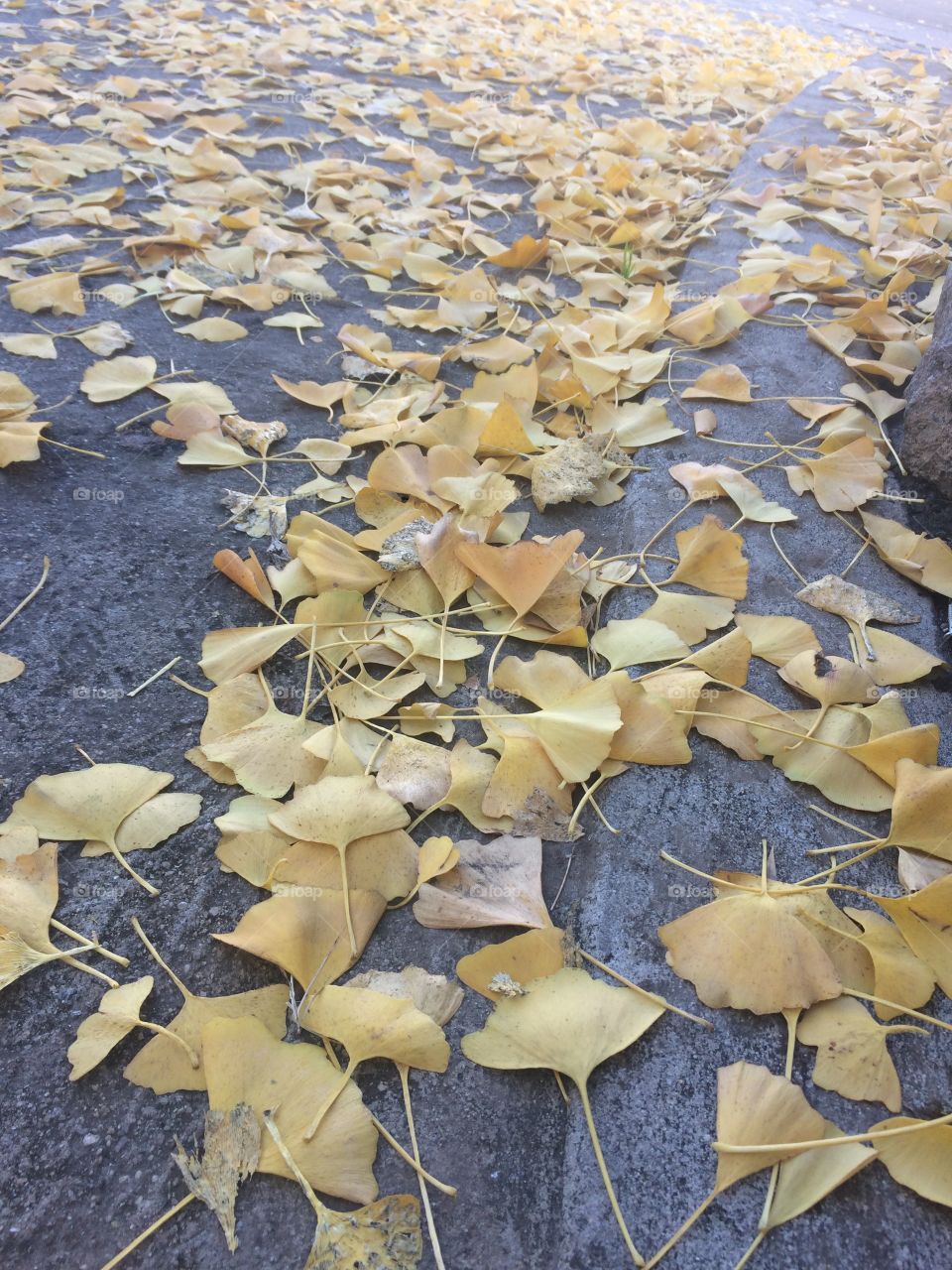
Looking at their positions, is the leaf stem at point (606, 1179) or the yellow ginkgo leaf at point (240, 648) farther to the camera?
the yellow ginkgo leaf at point (240, 648)

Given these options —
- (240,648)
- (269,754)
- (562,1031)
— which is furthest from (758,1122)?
(240,648)

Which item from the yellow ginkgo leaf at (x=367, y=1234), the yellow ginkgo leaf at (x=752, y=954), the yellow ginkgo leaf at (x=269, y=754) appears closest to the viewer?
the yellow ginkgo leaf at (x=367, y=1234)

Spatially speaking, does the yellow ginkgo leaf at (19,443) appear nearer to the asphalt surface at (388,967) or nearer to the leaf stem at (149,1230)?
the asphalt surface at (388,967)

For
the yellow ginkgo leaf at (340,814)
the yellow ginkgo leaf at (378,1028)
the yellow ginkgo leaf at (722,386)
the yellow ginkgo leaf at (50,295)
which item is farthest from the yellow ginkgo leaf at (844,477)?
the yellow ginkgo leaf at (50,295)

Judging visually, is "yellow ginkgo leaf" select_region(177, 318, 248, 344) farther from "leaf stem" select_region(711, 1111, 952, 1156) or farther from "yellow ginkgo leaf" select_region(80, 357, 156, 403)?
"leaf stem" select_region(711, 1111, 952, 1156)

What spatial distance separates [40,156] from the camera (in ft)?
5.94

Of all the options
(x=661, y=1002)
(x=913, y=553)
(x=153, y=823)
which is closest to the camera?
(x=661, y=1002)

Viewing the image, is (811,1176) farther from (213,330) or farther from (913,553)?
(213,330)

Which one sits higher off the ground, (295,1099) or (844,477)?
(844,477)

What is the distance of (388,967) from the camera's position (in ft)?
2.06

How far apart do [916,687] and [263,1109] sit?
2.37 feet

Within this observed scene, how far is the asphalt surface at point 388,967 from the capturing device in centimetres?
50

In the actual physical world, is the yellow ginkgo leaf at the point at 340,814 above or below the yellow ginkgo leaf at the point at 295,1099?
above

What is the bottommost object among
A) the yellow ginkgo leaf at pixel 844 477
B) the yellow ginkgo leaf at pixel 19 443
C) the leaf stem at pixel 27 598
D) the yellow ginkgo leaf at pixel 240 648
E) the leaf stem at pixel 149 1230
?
the leaf stem at pixel 149 1230
